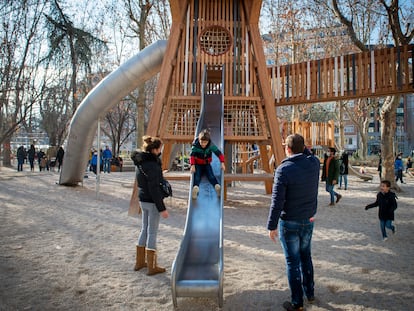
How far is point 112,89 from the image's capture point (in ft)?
35.6

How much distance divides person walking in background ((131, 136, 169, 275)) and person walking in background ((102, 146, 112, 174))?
19.3m

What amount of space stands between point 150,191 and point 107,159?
66.1 ft

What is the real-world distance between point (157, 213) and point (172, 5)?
6983 mm

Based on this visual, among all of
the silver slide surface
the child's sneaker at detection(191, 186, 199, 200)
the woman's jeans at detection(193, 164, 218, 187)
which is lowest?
the child's sneaker at detection(191, 186, 199, 200)

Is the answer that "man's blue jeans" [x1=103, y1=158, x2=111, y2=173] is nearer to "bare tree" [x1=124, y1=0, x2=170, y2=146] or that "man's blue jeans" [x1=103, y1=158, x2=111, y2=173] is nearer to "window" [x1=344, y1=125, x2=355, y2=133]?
"bare tree" [x1=124, y1=0, x2=170, y2=146]

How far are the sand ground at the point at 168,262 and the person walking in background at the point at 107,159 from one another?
555 inches

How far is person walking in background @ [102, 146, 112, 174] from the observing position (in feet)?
75.7

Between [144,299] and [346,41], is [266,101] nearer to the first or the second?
[144,299]

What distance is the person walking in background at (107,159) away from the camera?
23.1 meters

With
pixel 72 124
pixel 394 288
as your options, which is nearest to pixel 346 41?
pixel 72 124

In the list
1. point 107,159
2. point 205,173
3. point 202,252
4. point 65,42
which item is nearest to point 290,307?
point 202,252

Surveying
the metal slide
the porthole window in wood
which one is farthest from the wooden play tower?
the metal slide

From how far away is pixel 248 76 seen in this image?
953cm

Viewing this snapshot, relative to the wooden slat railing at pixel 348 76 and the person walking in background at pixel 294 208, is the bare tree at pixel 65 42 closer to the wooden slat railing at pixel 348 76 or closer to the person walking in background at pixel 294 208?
the wooden slat railing at pixel 348 76
